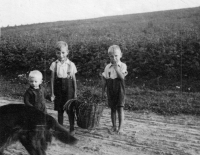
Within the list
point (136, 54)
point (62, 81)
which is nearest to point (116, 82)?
point (62, 81)

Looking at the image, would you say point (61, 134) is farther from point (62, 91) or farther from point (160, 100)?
point (160, 100)

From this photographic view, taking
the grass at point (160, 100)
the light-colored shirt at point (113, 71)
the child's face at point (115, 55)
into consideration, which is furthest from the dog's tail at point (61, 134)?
the grass at point (160, 100)

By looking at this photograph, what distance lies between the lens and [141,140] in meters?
4.52

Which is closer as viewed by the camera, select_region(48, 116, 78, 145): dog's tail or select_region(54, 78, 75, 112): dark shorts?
select_region(48, 116, 78, 145): dog's tail

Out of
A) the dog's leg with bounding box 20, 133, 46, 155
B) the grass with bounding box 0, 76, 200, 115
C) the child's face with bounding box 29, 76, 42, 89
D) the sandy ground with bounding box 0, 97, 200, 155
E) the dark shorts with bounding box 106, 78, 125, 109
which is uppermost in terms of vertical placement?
the child's face with bounding box 29, 76, 42, 89

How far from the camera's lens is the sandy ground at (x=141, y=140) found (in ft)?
13.4

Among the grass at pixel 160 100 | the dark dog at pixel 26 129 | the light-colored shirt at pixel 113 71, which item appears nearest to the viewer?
the dark dog at pixel 26 129

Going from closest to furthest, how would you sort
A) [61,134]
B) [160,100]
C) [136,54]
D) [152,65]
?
[61,134] → [160,100] → [152,65] → [136,54]

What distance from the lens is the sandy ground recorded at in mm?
4086

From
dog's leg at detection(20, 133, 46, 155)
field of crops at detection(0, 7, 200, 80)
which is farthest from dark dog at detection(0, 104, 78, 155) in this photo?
field of crops at detection(0, 7, 200, 80)

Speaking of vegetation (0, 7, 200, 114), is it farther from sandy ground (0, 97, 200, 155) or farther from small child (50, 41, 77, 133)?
small child (50, 41, 77, 133)

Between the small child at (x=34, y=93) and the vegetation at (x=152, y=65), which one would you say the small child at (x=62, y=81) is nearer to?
the small child at (x=34, y=93)

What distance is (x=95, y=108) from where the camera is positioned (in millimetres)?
4930

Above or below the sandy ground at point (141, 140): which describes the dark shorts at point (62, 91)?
above
